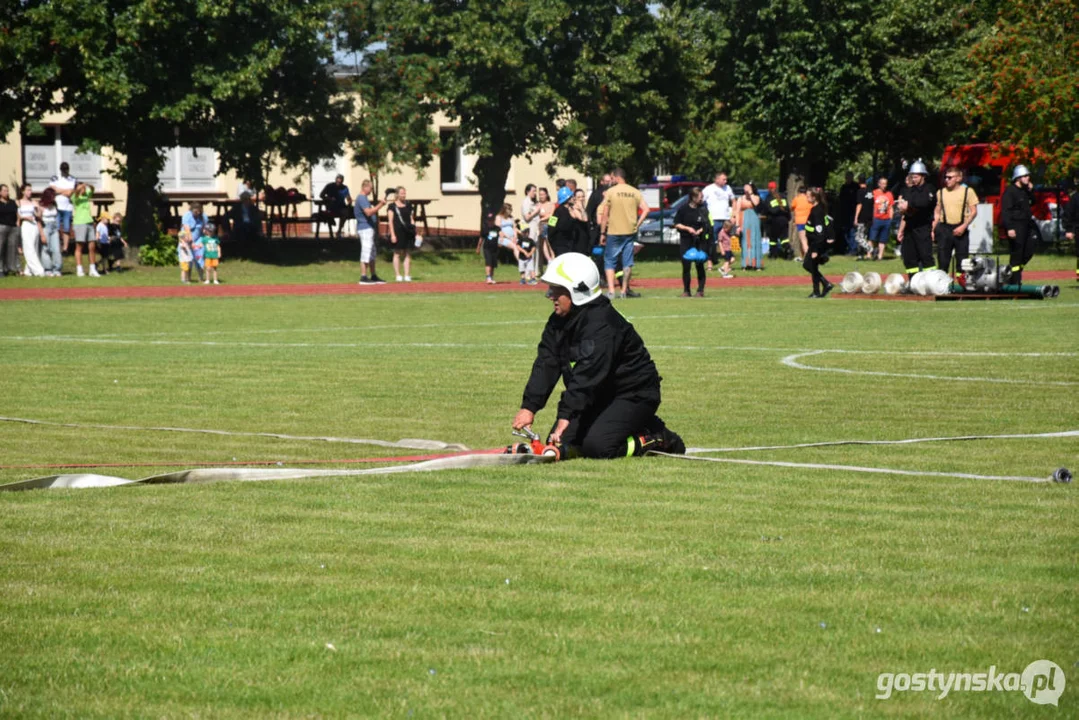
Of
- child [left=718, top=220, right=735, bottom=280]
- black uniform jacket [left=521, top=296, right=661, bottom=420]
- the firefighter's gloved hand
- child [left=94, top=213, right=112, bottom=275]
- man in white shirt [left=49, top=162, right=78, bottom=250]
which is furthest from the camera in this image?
child [left=94, top=213, right=112, bottom=275]

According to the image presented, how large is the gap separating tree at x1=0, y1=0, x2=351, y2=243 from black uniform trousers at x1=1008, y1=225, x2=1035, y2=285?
1993cm

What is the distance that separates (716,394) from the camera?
13977 mm

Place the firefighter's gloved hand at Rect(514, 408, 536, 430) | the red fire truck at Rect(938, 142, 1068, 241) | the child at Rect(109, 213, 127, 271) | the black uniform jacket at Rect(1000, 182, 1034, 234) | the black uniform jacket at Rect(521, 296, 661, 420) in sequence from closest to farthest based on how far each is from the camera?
the firefighter's gloved hand at Rect(514, 408, 536, 430) → the black uniform jacket at Rect(521, 296, 661, 420) → the black uniform jacket at Rect(1000, 182, 1034, 234) → the child at Rect(109, 213, 127, 271) → the red fire truck at Rect(938, 142, 1068, 241)

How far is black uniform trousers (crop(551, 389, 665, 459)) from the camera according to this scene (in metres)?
10.1

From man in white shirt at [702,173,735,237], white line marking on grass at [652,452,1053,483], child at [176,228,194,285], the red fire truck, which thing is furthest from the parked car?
white line marking on grass at [652,452,1053,483]

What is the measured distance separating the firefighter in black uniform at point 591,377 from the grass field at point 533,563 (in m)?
0.28

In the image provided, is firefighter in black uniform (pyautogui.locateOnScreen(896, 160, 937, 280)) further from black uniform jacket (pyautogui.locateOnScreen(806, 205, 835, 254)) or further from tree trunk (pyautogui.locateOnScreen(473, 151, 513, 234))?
tree trunk (pyautogui.locateOnScreen(473, 151, 513, 234))

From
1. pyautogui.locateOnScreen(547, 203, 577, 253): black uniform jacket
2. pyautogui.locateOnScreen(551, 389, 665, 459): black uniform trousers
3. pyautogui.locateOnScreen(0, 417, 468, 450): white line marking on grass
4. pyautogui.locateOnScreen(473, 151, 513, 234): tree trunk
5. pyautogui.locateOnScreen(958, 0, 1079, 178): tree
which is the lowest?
pyautogui.locateOnScreen(0, 417, 468, 450): white line marking on grass

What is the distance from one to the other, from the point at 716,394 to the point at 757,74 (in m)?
35.2

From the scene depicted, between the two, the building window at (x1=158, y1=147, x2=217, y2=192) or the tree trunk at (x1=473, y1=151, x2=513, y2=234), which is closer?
the tree trunk at (x1=473, y1=151, x2=513, y2=234)

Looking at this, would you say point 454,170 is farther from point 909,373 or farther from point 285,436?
point 285,436

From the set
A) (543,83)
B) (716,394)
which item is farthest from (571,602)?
(543,83)

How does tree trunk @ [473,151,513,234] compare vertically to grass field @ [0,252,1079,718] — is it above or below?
above

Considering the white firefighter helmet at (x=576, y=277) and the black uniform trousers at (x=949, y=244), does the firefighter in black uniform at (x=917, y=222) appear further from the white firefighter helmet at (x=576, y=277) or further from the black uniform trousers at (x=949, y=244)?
the white firefighter helmet at (x=576, y=277)
